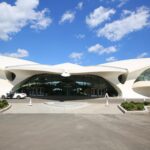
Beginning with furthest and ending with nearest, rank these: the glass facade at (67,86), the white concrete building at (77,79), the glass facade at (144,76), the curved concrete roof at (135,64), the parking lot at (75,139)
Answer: the glass facade at (67,86)
the glass facade at (144,76)
the curved concrete roof at (135,64)
the white concrete building at (77,79)
the parking lot at (75,139)

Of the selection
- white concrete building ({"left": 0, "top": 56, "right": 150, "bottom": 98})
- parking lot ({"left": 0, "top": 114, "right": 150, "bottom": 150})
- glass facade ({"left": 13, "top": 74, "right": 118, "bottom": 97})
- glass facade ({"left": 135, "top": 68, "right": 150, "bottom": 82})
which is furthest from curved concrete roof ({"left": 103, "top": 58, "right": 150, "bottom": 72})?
parking lot ({"left": 0, "top": 114, "right": 150, "bottom": 150})

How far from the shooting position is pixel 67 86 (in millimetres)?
51688

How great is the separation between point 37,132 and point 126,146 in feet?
14.5

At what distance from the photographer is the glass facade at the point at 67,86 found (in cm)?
4981

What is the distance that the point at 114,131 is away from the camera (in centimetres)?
1114

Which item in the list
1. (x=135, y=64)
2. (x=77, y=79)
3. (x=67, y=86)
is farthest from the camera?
A: (x=67, y=86)

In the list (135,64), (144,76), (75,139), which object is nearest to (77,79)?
(135,64)

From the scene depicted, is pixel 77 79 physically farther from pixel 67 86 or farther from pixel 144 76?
pixel 144 76

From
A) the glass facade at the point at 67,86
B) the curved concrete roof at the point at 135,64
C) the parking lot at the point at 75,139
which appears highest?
the curved concrete roof at the point at 135,64

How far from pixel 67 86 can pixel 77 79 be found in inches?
109

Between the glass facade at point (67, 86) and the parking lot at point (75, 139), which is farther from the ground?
the glass facade at point (67, 86)

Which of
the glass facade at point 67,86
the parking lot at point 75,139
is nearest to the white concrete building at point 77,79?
the glass facade at point 67,86

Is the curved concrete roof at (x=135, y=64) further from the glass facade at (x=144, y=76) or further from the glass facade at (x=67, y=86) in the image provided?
the glass facade at (x=67, y=86)

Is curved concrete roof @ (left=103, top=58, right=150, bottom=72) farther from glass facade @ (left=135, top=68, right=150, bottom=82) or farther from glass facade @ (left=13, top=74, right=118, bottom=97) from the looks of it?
glass facade @ (left=13, top=74, right=118, bottom=97)
